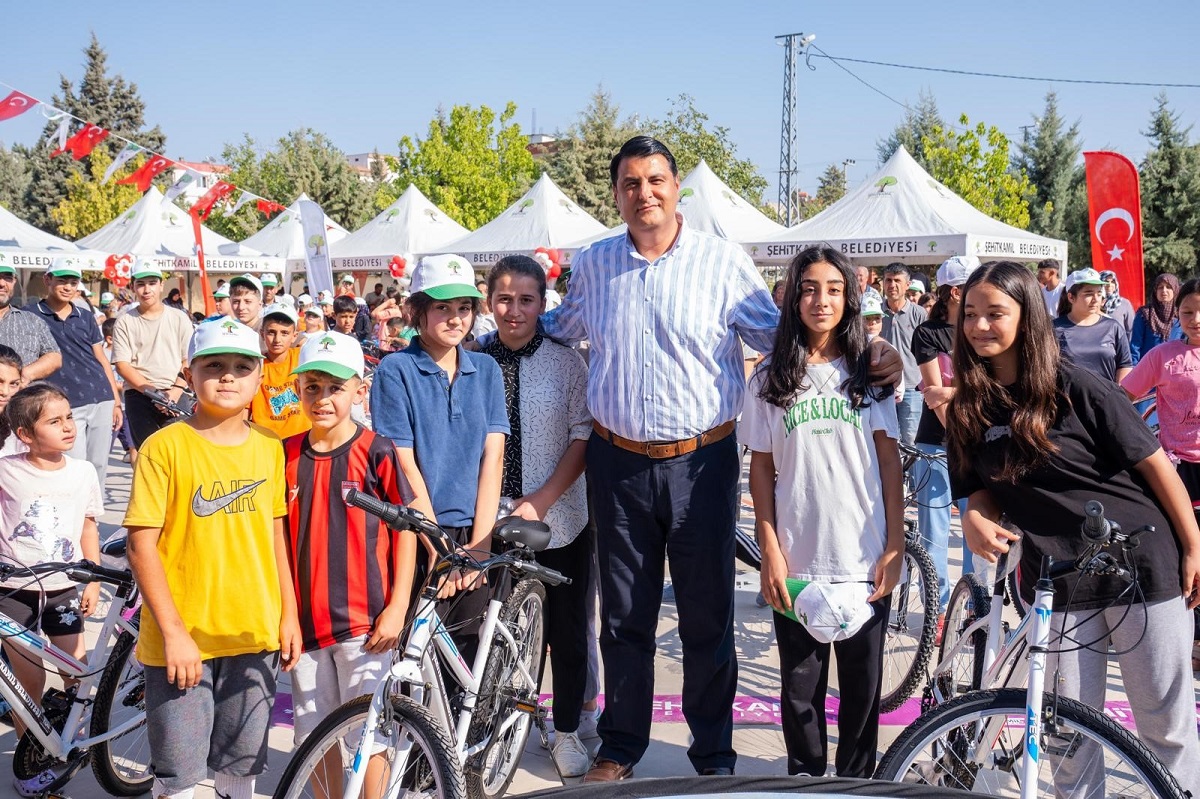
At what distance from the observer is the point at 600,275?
3543 mm

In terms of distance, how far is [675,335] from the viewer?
132 inches

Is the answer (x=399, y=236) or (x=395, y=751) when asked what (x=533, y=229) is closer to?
(x=399, y=236)

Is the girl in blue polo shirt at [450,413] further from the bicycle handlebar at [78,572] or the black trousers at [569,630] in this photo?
the bicycle handlebar at [78,572]

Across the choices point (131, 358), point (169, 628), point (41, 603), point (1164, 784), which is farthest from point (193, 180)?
point (1164, 784)

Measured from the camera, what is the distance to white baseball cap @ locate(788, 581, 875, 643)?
3010mm

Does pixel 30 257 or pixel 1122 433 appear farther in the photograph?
pixel 30 257

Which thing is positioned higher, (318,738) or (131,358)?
(131,358)

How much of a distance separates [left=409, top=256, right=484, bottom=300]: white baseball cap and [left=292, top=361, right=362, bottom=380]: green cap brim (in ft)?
1.59

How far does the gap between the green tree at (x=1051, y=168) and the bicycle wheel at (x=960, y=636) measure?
119 ft

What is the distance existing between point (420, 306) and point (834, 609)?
1679 mm

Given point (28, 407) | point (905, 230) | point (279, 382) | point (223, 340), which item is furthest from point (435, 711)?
point (905, 230)

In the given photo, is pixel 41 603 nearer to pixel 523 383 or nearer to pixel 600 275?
pixel 523 383

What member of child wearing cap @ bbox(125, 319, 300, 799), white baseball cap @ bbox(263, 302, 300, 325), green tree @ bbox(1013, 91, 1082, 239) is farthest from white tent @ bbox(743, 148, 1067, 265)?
green tree @ bbox(1013, 91, 1082, 239)

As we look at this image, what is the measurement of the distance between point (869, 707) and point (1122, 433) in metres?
1.15
